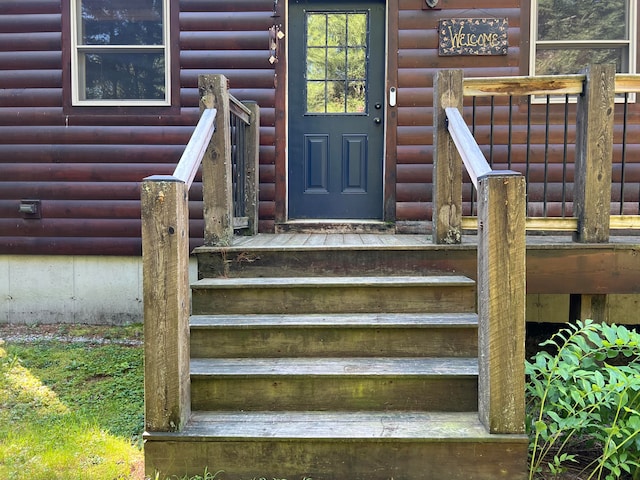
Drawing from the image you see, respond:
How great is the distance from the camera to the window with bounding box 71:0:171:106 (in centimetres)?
494

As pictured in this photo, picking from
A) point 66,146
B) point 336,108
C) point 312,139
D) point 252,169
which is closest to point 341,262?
point 252,169

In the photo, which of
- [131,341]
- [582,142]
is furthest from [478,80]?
[131,341]

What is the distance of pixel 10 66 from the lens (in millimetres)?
4953

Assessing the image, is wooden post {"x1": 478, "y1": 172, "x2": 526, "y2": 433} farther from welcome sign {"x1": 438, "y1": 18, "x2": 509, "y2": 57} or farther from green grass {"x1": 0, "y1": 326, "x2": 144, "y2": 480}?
welcome sign {"x1": 438, "y1": 18, "x2": 509, "y2": 57}

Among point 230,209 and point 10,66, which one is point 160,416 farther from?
point 10,66

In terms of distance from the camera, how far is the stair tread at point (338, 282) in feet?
9.62

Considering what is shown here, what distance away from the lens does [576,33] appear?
471cm

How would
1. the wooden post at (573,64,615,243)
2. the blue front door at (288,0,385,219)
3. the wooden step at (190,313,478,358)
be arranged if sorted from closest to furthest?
the wooden step at (190,313,478,358)
the wooden post at (573,64,615,243)
the blue front door at (288,0,385,219)

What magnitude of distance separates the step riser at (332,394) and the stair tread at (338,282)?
0.64 metres

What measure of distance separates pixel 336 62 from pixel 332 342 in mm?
3134

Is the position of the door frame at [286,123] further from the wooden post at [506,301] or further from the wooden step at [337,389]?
the wooden post at [506,301]

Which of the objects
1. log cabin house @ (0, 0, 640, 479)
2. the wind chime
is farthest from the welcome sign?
the wind chime

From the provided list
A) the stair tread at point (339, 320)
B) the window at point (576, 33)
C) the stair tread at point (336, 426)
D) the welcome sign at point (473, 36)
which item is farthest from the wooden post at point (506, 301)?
the window at point (576, 33)

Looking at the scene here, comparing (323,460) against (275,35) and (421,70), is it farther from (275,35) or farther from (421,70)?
(275,35)
